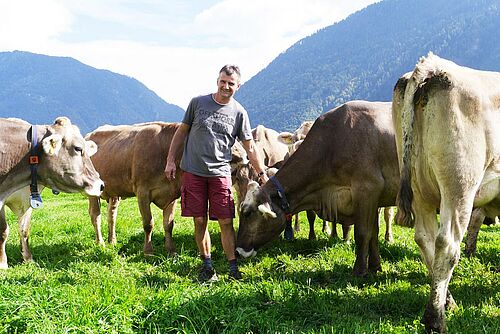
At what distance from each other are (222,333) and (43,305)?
4.98 feet

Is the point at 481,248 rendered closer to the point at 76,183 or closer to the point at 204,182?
the point at 204,182

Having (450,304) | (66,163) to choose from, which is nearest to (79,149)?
(66,163)

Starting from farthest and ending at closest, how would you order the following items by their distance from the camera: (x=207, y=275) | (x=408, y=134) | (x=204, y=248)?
(x=204, y=248)
(x=207, y=275)
(x=408, y=134)

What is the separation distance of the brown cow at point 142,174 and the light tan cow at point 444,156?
13.4ft

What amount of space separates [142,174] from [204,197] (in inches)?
82.4

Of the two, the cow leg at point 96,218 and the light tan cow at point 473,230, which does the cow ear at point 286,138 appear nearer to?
the cow leg at point 96,218

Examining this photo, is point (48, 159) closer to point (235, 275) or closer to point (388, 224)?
point (235, 275)

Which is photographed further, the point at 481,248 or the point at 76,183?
the point at 481,248

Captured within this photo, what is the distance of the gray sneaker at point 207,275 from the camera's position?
5472mm

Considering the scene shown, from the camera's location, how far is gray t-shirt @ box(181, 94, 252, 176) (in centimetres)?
558

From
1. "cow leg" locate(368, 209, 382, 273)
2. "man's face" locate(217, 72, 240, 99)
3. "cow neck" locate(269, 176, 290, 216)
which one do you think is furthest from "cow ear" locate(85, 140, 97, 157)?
"cow leg" locate(368, 209, 382, 273)

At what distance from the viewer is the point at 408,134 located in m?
4.05

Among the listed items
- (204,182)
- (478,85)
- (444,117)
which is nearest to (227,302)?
(204,182)

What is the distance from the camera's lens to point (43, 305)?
12.5 feet
